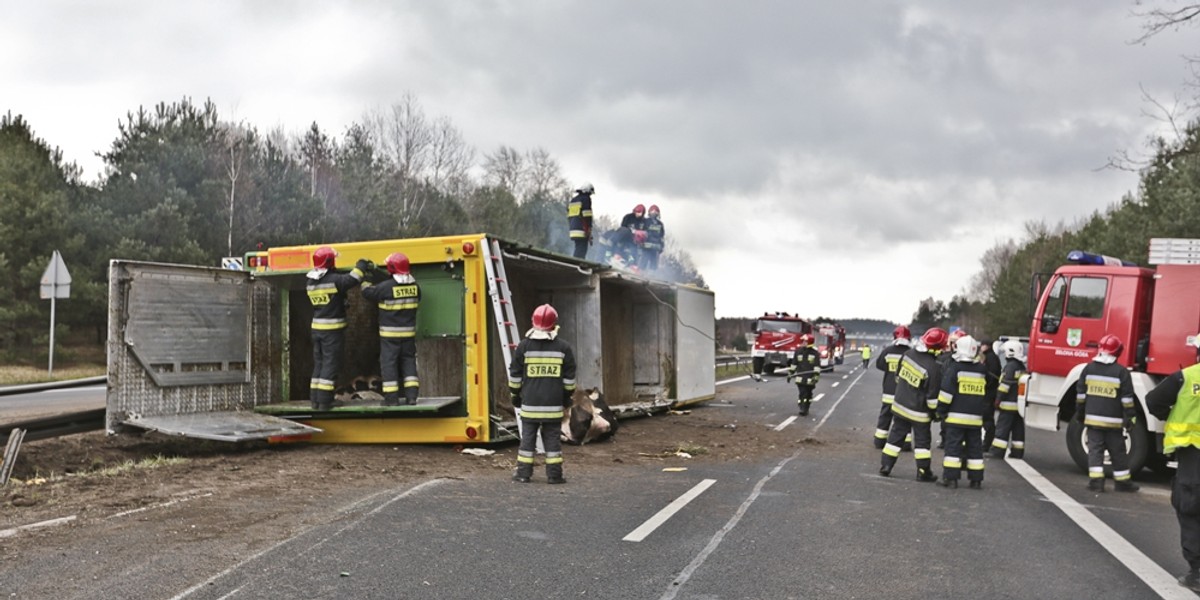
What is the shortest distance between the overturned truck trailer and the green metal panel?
0.04 feet

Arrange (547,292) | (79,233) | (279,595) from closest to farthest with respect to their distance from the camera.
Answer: (279,595) < (547,292) < (79,233)

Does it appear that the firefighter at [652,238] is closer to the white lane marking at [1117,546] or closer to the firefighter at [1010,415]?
the firefighter at [1010,415]

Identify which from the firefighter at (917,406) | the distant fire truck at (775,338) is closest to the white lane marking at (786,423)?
the firefighter at (917,406)

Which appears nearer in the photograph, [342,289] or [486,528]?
[486,528]

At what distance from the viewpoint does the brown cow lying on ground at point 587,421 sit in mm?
10672

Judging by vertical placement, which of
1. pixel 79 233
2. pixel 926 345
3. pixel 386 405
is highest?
pixel 79 233

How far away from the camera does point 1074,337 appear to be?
35.8 ft

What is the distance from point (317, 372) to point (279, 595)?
544cm

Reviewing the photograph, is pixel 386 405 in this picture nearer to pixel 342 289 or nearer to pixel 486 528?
pixel 342 289

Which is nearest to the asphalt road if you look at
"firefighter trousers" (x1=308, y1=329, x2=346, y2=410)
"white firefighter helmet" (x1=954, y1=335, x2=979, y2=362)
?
"white firefighter helmet" (x1=954, y1=335, x2=979, y2=362)

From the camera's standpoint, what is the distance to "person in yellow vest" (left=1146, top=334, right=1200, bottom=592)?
5.36 m

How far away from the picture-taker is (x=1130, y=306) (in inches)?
410

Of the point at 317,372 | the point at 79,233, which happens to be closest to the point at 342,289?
the point at 317,372

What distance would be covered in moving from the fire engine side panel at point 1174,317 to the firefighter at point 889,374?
2.81m
